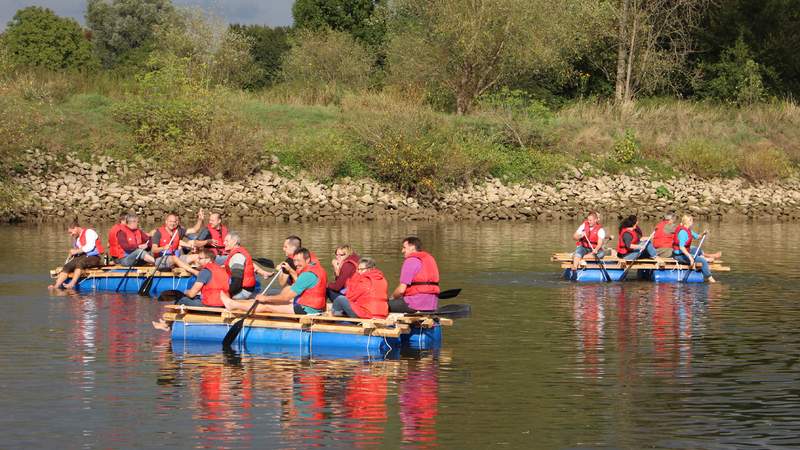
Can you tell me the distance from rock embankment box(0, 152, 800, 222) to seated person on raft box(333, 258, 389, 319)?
30.2 m

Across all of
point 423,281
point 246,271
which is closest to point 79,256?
point 246,271

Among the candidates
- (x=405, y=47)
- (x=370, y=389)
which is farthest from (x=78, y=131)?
(x=370, y=389)

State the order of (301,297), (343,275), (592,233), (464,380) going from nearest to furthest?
(464,380) → (301,297) → (343,275) → (592,233)

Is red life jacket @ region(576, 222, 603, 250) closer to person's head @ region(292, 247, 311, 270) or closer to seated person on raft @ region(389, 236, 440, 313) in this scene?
seated person on raft @ region(389, 236, 440, 313)

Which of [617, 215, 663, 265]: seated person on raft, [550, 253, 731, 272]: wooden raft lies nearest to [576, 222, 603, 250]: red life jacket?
[550, 253, 731, 272]: wooden raft

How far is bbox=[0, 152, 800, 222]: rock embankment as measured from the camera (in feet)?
166

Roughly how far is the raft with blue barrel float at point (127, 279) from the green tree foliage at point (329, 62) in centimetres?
4065

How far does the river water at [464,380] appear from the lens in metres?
15.4

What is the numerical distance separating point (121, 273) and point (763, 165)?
1524 inches

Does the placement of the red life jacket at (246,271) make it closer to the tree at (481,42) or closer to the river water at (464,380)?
the river water at (464,380)

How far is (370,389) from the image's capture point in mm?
17906

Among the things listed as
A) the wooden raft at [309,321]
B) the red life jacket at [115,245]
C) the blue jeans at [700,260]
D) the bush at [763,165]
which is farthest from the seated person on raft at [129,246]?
the bush at [763,165]

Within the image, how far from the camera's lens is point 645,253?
31562 millimetres

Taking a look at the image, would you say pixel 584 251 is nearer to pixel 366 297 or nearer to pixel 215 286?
pixel 366 297
